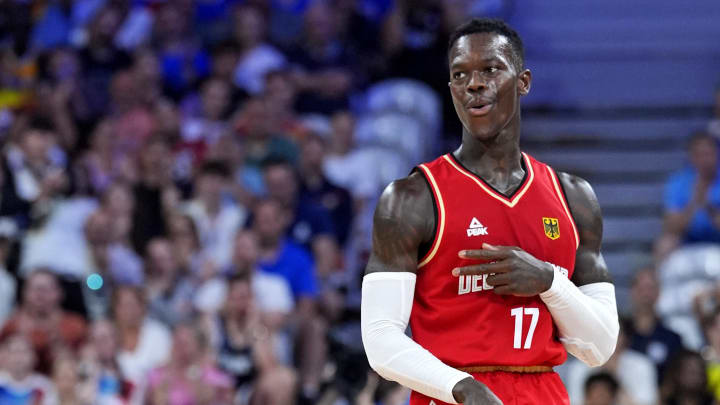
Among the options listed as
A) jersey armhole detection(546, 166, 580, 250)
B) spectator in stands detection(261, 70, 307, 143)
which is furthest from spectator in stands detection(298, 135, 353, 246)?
jersey armhole detection(546, 166, 580, 250)

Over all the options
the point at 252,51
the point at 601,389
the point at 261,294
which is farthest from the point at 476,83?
the point at 252,51

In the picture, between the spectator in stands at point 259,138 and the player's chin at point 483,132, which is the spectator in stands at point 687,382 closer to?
the spectator in stands at point 259,138

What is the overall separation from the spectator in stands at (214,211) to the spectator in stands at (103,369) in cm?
113

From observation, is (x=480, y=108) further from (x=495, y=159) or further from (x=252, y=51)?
(x=252, y=51)

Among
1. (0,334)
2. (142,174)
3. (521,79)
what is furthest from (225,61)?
(521,79)

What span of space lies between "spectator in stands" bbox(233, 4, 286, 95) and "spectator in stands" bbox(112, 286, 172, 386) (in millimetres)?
3007

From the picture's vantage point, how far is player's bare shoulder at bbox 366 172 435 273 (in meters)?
3.33

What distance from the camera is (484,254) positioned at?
3270 millimetres

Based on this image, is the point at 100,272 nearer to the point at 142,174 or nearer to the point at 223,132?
the point at 142,174

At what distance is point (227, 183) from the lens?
9344 millimetres

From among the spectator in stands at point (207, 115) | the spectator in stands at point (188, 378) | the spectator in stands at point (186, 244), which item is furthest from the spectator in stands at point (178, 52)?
the spectator in stands at point (188, 378)

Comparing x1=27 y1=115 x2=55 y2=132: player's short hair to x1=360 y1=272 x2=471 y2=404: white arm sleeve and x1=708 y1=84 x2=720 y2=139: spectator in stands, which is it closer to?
x1=708 y1=84 x2=720 y2=139: spectator in stands

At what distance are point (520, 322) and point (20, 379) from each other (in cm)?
528

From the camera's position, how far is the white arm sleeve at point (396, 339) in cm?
322
